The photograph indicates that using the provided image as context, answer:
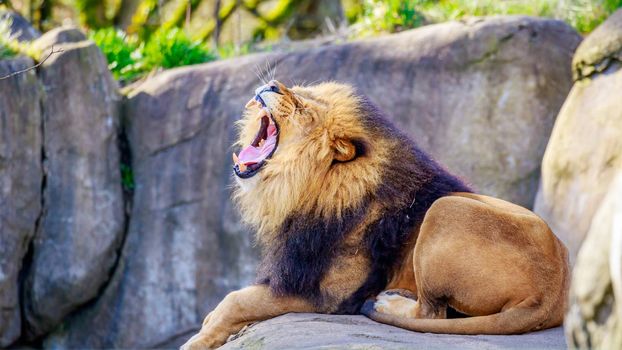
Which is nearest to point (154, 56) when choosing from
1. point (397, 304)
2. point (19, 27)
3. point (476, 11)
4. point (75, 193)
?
point (19, 27)

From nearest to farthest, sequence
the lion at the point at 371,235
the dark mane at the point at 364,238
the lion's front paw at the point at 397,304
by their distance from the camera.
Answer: the lion at the point at 371,235 < the lion's front paw at the point at 397,304 < the dark mane at the point at 364,238

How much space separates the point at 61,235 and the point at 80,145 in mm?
829

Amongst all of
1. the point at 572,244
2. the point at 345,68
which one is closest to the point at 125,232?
the point at 345,68

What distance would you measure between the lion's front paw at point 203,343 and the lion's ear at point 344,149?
3.68ft

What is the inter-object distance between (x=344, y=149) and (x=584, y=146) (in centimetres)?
328

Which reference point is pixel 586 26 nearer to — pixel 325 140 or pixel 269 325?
pixel 325 140

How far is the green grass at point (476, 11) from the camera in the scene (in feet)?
31.9

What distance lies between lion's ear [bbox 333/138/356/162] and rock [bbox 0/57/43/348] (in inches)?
166

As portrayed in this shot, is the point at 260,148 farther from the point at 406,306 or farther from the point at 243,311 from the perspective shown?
the point at 406,306

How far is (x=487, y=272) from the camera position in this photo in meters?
4.62

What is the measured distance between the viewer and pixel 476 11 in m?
10.2

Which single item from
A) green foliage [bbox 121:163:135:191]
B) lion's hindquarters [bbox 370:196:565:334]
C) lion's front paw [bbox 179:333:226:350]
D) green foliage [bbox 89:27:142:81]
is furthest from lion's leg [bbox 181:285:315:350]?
green foliage [bbox 89:27:142:81]

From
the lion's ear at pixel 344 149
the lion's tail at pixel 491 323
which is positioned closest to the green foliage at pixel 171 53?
the lion's ear at pixel 344 149

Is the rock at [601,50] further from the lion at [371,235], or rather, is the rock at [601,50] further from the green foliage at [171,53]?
the green foliage at [171,53]
